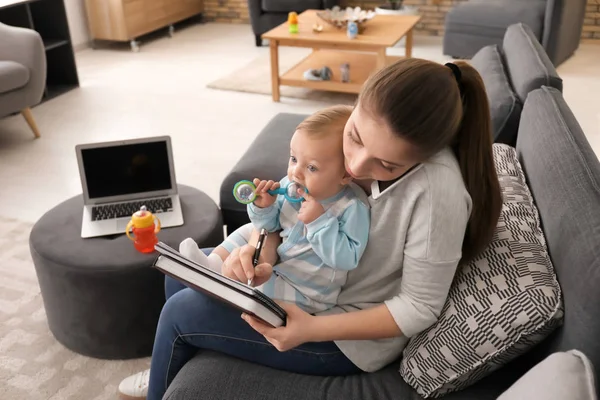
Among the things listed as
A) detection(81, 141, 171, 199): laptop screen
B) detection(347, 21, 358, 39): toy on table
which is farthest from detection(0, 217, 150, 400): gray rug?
detection(347, 21, 358, 39): toy on table

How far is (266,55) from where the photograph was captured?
16.1 feet

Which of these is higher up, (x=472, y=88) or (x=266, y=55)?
(x=472, y=88)

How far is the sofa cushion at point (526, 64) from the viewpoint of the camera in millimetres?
1710

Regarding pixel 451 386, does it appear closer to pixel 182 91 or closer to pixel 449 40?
pixel 182 91

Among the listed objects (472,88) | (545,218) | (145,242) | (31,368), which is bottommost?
(31,368)

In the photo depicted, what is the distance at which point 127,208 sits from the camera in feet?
6.22

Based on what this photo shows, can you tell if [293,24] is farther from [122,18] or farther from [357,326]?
[357,326]

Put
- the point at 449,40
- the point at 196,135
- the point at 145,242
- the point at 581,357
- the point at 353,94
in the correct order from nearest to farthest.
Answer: the point at 581,357, the point at 145,242, the point at 196,135, the point at 353,94, the point at 449,40

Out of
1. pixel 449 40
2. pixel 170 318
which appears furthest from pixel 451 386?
pixel 449 40

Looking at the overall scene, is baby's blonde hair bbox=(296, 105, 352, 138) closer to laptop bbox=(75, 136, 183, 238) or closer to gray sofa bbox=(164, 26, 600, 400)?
gray sofa bbox=(164, 26, 600, 400)

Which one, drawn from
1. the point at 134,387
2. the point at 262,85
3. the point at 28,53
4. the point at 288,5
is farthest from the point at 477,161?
the point at 288,5

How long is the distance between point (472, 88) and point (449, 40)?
3.63 metres

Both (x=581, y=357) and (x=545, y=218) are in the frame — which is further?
(x=545, y=218)

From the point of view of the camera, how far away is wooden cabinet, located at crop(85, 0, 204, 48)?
16.4ft
